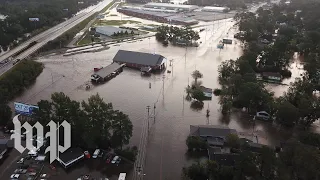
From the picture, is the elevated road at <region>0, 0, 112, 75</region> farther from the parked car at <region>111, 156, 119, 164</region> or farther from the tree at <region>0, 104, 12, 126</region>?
the parked car at <region>111, 156, 119, 164</region>

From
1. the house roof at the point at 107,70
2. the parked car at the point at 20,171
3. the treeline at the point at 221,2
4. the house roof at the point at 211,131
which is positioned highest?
the treeline at the point at 221,2

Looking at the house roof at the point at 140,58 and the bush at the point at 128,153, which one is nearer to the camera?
the bush at the point at 128,153

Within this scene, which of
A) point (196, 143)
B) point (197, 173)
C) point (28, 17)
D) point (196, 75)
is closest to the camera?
point (197, 173)

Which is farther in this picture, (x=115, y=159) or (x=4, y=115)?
(x=4, y=115)

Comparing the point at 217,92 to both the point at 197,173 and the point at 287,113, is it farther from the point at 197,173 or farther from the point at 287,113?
the point at 197,173

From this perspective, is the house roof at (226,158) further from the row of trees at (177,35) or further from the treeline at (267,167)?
the row of trees at (177,35)

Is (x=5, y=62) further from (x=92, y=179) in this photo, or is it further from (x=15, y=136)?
(x=92, y=179)

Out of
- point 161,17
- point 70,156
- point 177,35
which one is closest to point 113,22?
point 161,17

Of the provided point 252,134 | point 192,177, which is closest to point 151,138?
point 192,177

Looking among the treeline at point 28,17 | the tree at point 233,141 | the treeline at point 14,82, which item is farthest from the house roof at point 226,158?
the treeline at point 28,17
